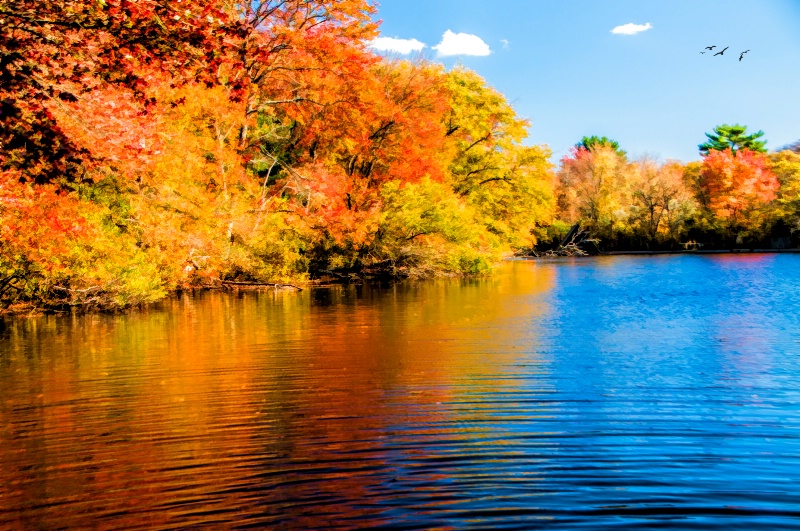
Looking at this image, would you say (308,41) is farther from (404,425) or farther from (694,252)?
(694,252)

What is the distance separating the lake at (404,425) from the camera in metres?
5.71

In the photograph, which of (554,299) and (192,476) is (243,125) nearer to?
(554,299)

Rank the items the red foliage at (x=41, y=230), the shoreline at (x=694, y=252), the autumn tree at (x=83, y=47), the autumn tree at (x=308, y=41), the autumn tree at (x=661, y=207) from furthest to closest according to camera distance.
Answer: the autumn tree at (x=661, y=207)
the shoreline at (x=694, y=252)
the autumn tree at (x=308, y=41)
the red foliage at (x=41, y=230)
the autumn tree at (x=83, y=47)

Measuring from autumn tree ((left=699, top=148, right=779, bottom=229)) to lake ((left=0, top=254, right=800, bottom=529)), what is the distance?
4635cm

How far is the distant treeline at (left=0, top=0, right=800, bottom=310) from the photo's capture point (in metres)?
8.52

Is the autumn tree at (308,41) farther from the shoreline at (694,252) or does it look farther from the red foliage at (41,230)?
the shoreline at (694,252)

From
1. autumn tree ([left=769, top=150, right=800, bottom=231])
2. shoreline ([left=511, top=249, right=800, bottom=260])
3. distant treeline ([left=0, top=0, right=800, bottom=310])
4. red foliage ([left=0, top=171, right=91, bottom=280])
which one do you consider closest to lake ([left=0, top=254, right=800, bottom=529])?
red foliage ([left=0, top=171, right=91, bottom=280])

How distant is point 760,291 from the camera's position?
24.4m

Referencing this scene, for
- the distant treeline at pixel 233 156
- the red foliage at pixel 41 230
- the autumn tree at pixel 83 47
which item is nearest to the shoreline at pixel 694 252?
the distant treeline at pixel 233 156

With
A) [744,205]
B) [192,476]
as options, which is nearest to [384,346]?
[192,476]

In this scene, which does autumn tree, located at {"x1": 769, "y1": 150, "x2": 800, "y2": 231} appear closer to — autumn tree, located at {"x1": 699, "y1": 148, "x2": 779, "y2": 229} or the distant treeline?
autumn tree, located at {"x1": 699, "y1": 148, "x2": 779, "y2": 229}

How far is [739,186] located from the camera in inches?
2373

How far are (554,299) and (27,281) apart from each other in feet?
49.7

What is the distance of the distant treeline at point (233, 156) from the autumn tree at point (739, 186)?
26.9 meters
